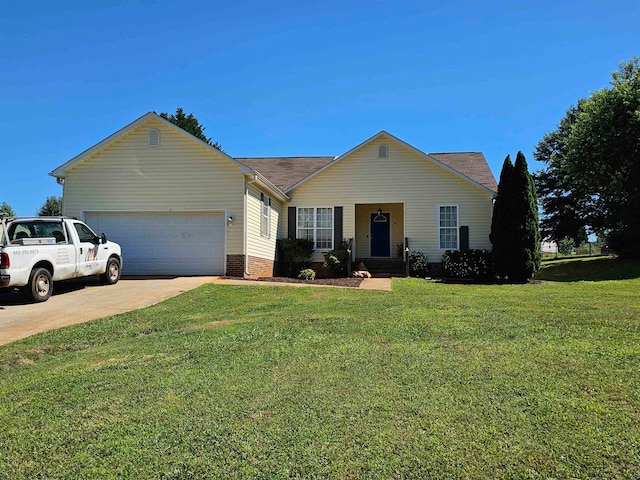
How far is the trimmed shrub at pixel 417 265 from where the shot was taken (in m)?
19.2

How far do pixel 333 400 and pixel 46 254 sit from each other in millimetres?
9146

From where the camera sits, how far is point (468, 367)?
504cm

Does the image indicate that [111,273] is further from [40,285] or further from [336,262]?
[336,262]

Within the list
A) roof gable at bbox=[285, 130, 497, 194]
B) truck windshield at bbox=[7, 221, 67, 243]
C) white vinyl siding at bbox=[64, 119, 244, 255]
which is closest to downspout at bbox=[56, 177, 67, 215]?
white vinyl siding at bbox=[64, 119, 244, 255]

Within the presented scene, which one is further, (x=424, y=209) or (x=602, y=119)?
(x=602, y=119)

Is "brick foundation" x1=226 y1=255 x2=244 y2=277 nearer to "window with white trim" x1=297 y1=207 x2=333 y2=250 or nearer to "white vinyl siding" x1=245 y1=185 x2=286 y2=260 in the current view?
"white vinyl siding" x1=245 y1=185 x2=286 y2=260

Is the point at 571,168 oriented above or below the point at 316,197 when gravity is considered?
above

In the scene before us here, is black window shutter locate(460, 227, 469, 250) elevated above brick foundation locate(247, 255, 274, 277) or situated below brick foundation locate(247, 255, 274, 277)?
above

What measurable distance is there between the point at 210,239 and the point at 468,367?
1209cm

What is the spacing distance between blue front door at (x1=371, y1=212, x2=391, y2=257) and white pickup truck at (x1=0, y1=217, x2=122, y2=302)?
11341 mm

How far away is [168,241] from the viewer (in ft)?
53.0

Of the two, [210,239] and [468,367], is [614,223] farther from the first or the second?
[468,367]

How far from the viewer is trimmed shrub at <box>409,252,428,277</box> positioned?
62.9ft

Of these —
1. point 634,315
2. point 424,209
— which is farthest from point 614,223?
point 634,315
